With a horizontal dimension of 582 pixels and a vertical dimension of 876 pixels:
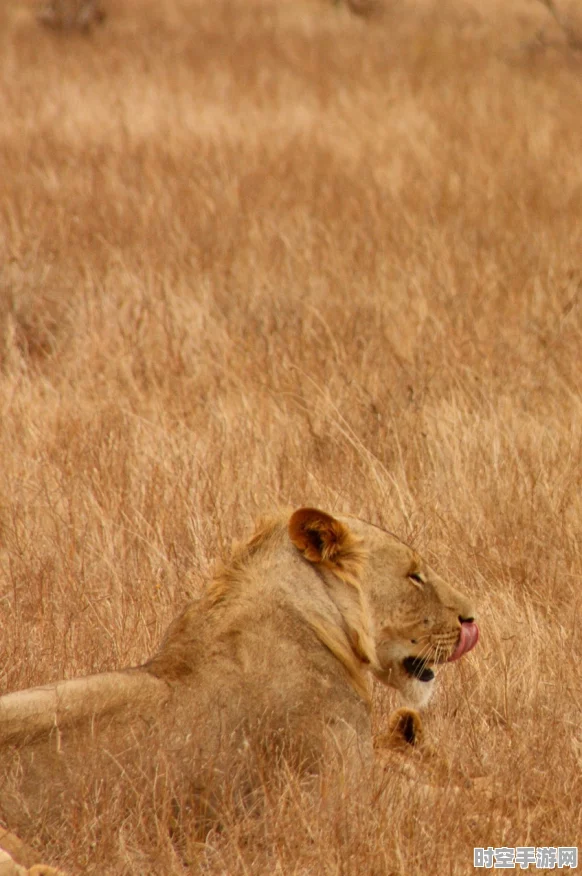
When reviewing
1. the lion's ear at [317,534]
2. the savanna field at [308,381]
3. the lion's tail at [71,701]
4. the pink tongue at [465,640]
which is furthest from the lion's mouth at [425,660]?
the lion's tail at [71,701]

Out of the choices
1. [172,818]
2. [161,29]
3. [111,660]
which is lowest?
[161,29]

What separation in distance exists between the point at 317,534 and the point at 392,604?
0.93 feet

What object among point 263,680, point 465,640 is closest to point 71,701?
point 263,680

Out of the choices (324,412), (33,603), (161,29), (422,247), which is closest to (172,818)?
(33,603)

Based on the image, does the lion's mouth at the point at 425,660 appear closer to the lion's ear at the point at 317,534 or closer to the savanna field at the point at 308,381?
the savanna field at the point at 308,381

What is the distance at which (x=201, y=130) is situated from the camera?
33.5 feet

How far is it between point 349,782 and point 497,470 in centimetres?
213

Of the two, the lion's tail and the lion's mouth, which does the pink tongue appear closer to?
the lion's mouth

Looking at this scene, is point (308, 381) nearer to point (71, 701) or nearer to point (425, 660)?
point (425, 660)

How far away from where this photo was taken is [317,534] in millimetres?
3297

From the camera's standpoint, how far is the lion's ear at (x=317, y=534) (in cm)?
326

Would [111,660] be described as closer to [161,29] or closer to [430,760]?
[430,760]

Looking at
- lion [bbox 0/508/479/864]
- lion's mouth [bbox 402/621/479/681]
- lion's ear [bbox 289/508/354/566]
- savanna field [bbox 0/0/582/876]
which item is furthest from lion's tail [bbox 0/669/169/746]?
lion's mouth [bbox 402/621/479/681]

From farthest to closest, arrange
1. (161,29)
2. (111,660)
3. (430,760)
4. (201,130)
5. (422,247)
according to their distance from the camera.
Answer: (161,29), (201,130), (422,247), (111,660), (430,760)
